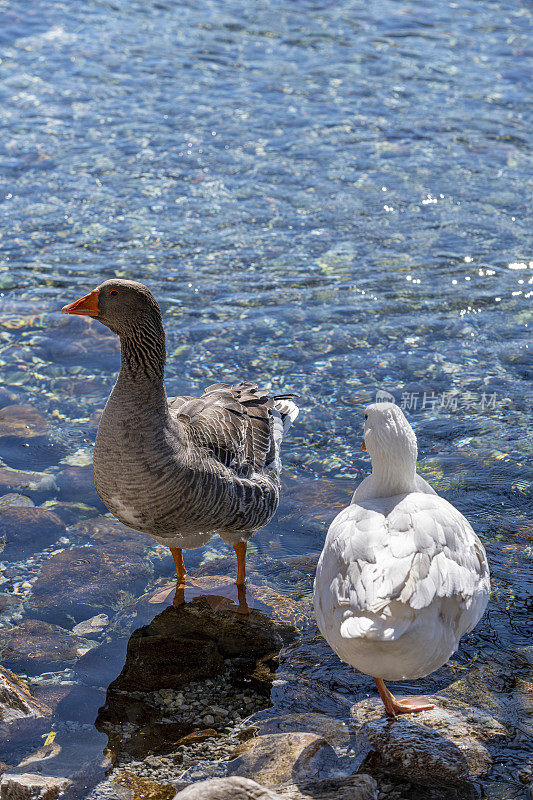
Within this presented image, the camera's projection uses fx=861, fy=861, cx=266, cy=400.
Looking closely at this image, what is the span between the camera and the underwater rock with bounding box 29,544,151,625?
277 inches

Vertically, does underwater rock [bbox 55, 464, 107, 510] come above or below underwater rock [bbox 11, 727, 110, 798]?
above

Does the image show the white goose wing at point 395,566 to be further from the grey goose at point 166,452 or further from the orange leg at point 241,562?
the orange leg at point 241,562

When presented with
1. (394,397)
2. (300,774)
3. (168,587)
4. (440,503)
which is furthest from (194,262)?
(300,774)

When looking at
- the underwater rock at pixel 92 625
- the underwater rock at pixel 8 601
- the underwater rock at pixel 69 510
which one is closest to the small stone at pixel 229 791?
the underwater rock at pixel 92 625

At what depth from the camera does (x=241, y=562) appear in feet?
24.0

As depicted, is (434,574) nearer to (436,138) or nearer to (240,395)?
(240,395)

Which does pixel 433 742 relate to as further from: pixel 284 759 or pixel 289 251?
pixel 289 251

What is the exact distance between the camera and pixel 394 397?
10.1m

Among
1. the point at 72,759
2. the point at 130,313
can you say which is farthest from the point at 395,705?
the point at 130,313

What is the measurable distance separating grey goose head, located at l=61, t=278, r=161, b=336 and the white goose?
6.48 ft

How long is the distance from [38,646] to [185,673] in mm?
1198

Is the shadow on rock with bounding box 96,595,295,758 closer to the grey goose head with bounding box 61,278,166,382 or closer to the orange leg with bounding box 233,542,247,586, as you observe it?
the orange leg with bounding box 233,542,247,586

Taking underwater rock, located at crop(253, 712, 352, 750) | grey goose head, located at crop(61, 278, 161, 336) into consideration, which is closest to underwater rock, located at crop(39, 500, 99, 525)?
grey goose head, located at crop(61, 278, 161, 336)

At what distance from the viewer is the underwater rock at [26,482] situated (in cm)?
852
